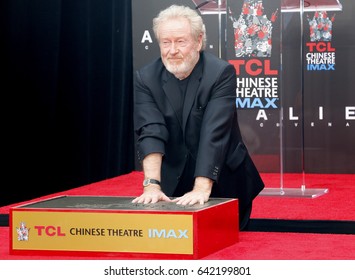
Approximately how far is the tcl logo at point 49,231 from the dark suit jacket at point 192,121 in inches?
19.5

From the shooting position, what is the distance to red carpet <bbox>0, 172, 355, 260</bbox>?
10.1 feet

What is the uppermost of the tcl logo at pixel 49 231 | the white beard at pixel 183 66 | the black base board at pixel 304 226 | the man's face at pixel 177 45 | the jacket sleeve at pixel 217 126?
the man's face at pixel 177 45

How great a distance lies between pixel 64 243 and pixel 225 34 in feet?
7.28

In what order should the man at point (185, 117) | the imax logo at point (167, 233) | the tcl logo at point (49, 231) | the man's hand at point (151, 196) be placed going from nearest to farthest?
the imax logo at point (167, 233)
the tcl logo at point (49, 231)
the man's hand at point (151, 196)
the man at point (185, 117)

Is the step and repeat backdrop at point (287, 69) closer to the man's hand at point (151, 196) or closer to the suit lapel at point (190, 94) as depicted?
the suit lapel at point (190, 94)

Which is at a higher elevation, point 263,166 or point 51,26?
point 51,26

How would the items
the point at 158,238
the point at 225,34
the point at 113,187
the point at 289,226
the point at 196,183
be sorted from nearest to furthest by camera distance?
the point at 158,238 → the point at 196,183 → the point at 289,226 → the point at 225,34 → the point at 113,187

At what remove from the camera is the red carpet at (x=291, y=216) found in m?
3.09

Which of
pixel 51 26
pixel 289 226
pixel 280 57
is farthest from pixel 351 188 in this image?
pixel 51 26

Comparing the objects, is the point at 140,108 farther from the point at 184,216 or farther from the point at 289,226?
the point at 289,226

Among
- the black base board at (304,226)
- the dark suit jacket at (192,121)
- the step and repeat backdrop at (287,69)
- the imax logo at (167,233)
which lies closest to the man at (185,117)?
the dark suit jacket at (192,121)

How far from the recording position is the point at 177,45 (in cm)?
329

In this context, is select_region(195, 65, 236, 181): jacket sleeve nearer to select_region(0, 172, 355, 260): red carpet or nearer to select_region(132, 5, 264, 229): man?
select_region(132, 5, 264, 229): man
